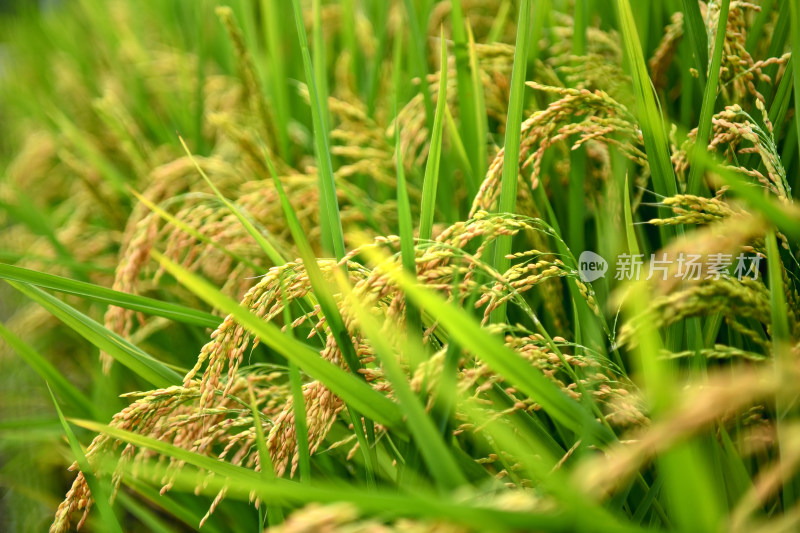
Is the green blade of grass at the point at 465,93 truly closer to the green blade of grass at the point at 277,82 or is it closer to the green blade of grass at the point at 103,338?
the green blade of grass at the point at 277,82

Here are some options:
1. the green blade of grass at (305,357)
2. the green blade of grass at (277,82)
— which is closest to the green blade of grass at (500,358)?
the green blade of grass at (305,357)

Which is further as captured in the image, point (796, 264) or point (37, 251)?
point (37, 251)

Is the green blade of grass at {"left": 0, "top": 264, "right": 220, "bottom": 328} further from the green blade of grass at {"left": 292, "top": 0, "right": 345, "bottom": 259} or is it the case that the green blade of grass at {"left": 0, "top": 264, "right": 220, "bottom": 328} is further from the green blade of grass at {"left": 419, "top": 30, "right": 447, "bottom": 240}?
the green blade of grass at {"left": 419, "top": 30, "right": 447, "bottom": 240}

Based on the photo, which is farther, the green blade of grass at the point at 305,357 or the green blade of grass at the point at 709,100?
the green blade of grass at the point at 709,100

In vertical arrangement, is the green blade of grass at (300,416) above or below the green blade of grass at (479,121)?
below

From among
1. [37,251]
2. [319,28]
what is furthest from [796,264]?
[37,251]

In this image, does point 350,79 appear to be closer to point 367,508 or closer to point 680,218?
point 680,218
